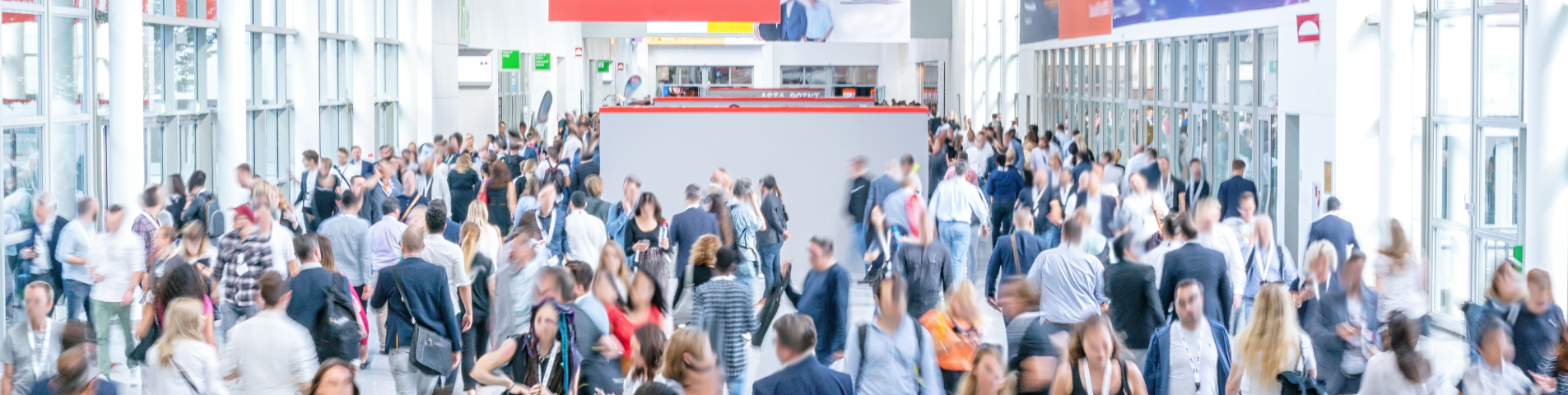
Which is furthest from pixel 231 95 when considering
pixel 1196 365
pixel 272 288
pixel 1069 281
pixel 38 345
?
pixel 1196 365

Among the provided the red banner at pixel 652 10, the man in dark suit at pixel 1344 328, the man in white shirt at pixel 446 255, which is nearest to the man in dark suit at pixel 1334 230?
the man in dark suit at pixel 1344 328

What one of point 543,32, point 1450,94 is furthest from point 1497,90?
point 543,32

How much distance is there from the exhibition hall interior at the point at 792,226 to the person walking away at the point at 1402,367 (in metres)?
0.02

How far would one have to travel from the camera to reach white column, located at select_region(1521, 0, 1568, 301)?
923 centimetres

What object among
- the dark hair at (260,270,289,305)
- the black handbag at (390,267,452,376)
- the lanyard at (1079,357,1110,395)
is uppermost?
the dark hair at (260,270,289,305)

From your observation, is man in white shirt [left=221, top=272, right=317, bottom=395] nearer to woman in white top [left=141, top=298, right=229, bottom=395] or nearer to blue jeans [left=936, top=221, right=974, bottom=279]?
woman in white top [left=141, top=298, right=229, bottom=395]

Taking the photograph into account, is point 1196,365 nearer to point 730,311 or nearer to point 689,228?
point 730,311

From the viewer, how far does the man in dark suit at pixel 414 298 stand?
7.52m

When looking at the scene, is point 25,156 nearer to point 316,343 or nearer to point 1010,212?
point 316,343

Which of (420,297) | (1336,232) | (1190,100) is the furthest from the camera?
(1190,100)

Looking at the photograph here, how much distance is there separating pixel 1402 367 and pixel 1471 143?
6.06 meters

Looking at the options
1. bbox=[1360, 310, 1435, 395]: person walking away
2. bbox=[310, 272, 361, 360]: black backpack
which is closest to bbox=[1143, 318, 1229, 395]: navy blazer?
bbox=[1360, 310, 1435, 395]: person walking away

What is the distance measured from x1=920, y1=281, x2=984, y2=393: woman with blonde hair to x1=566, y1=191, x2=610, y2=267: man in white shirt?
3.73 metres

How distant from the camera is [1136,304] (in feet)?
24.6
